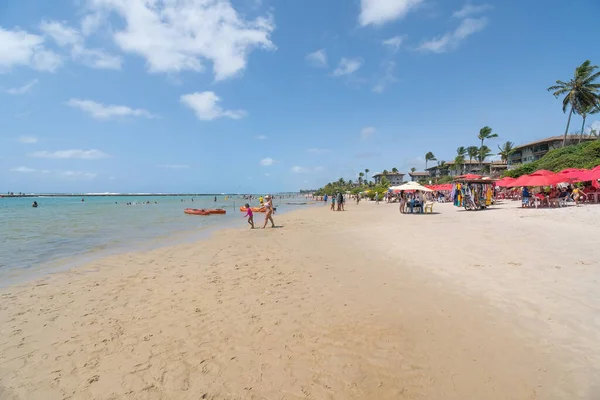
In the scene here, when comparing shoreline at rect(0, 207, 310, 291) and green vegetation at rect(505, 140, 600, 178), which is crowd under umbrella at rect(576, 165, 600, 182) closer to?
green vegetation at rect(505, 140, 600, 178)

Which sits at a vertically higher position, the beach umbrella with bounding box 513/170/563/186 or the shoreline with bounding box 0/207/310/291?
the beach umbrella with bounding box 513/170/563/186

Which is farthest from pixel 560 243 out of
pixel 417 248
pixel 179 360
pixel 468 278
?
pixel 179 360

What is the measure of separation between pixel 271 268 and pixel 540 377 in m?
5.72

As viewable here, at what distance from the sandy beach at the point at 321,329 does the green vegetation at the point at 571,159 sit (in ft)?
111

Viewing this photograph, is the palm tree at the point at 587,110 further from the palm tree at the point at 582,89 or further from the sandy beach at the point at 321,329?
the sandy beach at the point at 321,329

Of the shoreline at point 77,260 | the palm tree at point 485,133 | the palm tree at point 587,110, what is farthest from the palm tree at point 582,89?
the shoreline at point 77,260

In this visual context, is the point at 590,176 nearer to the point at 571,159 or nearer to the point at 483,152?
the point at 571,159

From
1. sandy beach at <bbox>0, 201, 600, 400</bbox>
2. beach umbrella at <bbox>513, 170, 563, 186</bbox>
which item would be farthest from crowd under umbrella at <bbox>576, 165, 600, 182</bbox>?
sandy beach at <bbox>0, 201, 600, 400</bbox>

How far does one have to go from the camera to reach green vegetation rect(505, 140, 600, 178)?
103 feet

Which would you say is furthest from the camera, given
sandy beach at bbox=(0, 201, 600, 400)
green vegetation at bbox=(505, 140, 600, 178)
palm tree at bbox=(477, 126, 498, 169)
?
palm tree at bbox=(477, 126, 498, 169)

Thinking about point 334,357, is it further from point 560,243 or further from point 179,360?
point 560,243

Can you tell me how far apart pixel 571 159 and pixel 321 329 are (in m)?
43.3

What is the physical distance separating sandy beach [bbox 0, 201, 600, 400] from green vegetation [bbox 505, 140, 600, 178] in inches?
1333

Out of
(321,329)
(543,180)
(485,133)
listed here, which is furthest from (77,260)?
(485,133)
